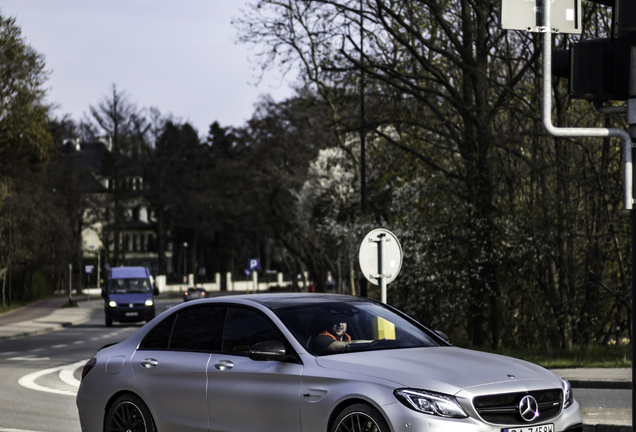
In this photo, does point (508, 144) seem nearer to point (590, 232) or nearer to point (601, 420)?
point (590, 232)

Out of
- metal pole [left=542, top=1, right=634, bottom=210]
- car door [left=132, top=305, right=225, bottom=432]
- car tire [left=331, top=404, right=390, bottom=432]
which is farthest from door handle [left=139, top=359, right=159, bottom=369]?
metal pole [left=542, top=1, right=634, bottom=210]

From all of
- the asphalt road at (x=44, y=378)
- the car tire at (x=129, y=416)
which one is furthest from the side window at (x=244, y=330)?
the asphalt road at (x=44, y=378)

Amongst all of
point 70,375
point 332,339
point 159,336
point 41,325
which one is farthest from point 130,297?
point 332,339

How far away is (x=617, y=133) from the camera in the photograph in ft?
17.2

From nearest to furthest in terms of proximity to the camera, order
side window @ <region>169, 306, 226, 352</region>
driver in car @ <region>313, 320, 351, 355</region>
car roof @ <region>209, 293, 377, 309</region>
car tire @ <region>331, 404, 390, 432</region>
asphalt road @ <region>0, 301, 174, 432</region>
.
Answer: car tire @ <region>331, 404, 390, 432</region> → driver in car @ <region>313, 320, 351, 355</region> → car roof @ <region>209, 293, 377, 309</region> → side window @ <region>169, 306, 226, 352</region> → asphalt road @ <region>0, 301, 174, 432</region>

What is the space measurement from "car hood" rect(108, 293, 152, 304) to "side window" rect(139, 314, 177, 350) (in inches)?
1092

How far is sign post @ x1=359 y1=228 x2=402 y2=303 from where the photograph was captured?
1359 cm

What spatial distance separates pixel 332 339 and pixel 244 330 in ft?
2.53

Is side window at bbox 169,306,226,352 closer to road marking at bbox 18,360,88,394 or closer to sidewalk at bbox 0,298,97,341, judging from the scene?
road marking at bbox 18,360,88,394

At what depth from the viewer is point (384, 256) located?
44.7ft

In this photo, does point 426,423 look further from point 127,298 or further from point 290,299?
point 127,298

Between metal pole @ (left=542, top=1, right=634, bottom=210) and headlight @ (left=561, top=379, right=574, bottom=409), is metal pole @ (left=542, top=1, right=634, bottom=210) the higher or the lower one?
the higher one

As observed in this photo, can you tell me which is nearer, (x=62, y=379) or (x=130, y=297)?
(x=62, y=379)

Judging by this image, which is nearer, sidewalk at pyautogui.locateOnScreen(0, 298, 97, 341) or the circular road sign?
the circular road sign
